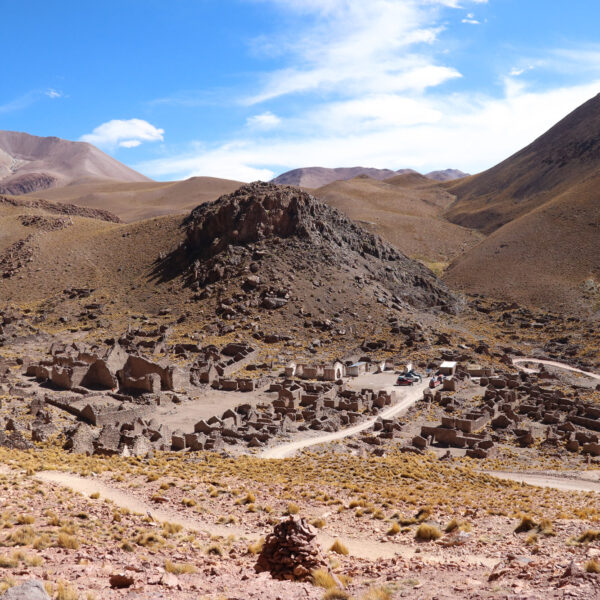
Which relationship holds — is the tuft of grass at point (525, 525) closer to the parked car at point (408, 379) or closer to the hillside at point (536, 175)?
the parked car at point (408, 379)

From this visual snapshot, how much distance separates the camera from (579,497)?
20.5m

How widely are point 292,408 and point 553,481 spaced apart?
1558 cm

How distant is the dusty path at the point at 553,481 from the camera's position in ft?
77.0

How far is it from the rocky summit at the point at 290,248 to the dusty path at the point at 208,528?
49.3 meters

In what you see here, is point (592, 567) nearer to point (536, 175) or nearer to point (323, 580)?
point (323, 580)

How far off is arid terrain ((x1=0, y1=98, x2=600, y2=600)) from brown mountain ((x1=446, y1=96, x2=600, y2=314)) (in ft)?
2.08

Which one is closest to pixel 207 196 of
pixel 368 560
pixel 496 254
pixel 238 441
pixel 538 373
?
pixel 496 254

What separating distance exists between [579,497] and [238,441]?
1502 centimetres

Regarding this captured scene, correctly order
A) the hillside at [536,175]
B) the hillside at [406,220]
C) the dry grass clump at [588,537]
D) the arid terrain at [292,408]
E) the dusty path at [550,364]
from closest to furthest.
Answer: the arid terrain at [292,408] → the dry grass clump at [588,537] → the dusty path at [550,364] → the hillside at [406,220] → the hillside at [536,175]

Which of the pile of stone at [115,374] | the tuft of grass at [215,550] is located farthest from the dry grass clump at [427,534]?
the pile of stone at [115,374]

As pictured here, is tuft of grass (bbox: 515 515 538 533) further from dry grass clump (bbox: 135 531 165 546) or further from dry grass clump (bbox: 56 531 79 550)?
dry grass clump (bbox: 56 531 79 550)

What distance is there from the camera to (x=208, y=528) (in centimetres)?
1535

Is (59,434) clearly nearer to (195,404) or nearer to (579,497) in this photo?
(195,404)

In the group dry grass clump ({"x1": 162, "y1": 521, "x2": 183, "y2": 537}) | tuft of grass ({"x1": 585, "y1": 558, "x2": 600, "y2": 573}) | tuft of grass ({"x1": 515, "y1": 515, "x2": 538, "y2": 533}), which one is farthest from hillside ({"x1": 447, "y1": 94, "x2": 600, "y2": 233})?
dry grass clump ({"x1": 162, "y1": 521, "x2": 183, "y2": 537})
